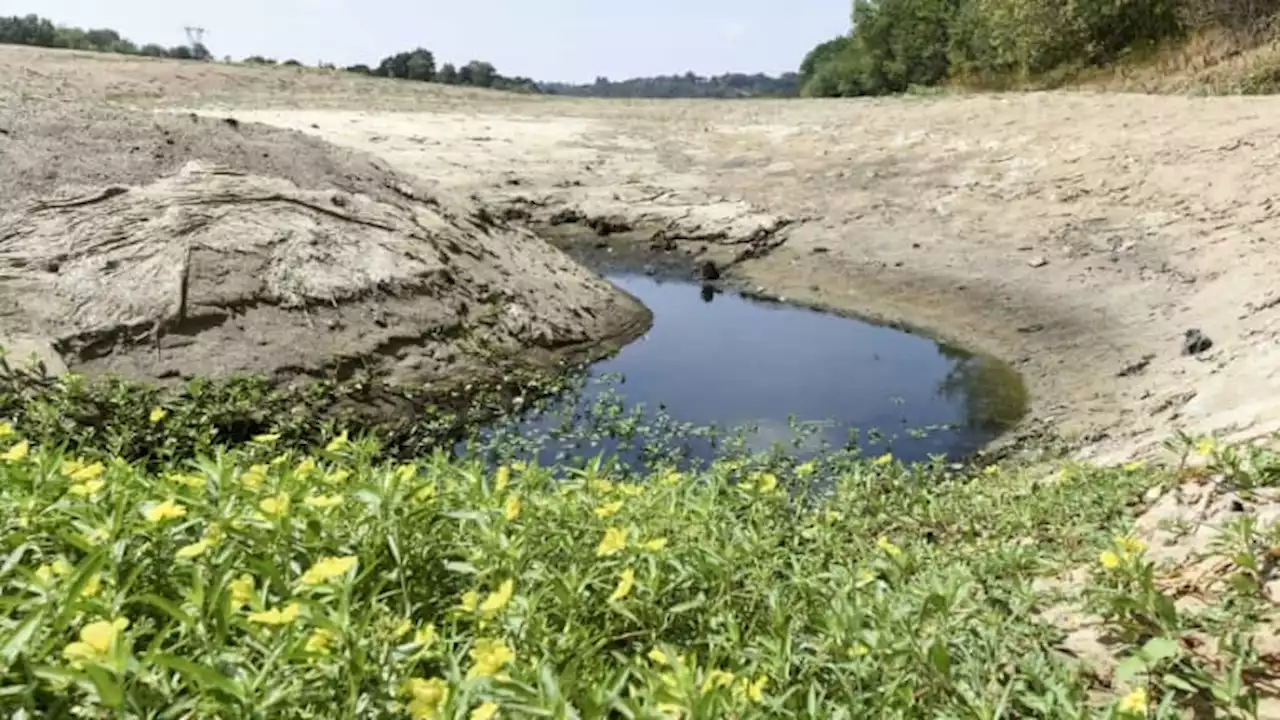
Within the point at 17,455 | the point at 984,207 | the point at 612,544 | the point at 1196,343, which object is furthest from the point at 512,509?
the point at 984,207

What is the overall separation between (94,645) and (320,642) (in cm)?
34

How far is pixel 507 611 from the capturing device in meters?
2.09

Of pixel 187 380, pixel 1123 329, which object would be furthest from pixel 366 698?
pixel 1123 329

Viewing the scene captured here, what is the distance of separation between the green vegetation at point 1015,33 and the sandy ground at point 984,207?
7.50m

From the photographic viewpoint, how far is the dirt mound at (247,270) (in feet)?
20.6

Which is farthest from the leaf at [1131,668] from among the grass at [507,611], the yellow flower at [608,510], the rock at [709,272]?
the rock at [709,272]

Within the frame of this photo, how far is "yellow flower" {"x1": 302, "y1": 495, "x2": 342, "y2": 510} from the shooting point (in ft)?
7.57

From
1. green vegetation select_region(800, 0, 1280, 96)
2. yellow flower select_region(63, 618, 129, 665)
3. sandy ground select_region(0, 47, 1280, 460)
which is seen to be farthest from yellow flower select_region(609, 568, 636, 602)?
green vegetation select_region(800, 0, 1280, 96)

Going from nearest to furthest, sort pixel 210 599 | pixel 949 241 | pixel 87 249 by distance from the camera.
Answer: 1. pixel 210 599
2. pixel 87 249
3. pixel 949 241

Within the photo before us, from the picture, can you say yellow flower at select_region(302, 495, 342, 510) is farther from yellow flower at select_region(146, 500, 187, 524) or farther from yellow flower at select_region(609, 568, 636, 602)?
yellow flower at select_region(609, 568, 636, 602)

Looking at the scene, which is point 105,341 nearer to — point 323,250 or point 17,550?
point 323,250

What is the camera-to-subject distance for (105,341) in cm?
613

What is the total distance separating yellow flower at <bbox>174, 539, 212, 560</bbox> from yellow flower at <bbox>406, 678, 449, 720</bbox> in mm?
583

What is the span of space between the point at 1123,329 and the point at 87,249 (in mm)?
7061
